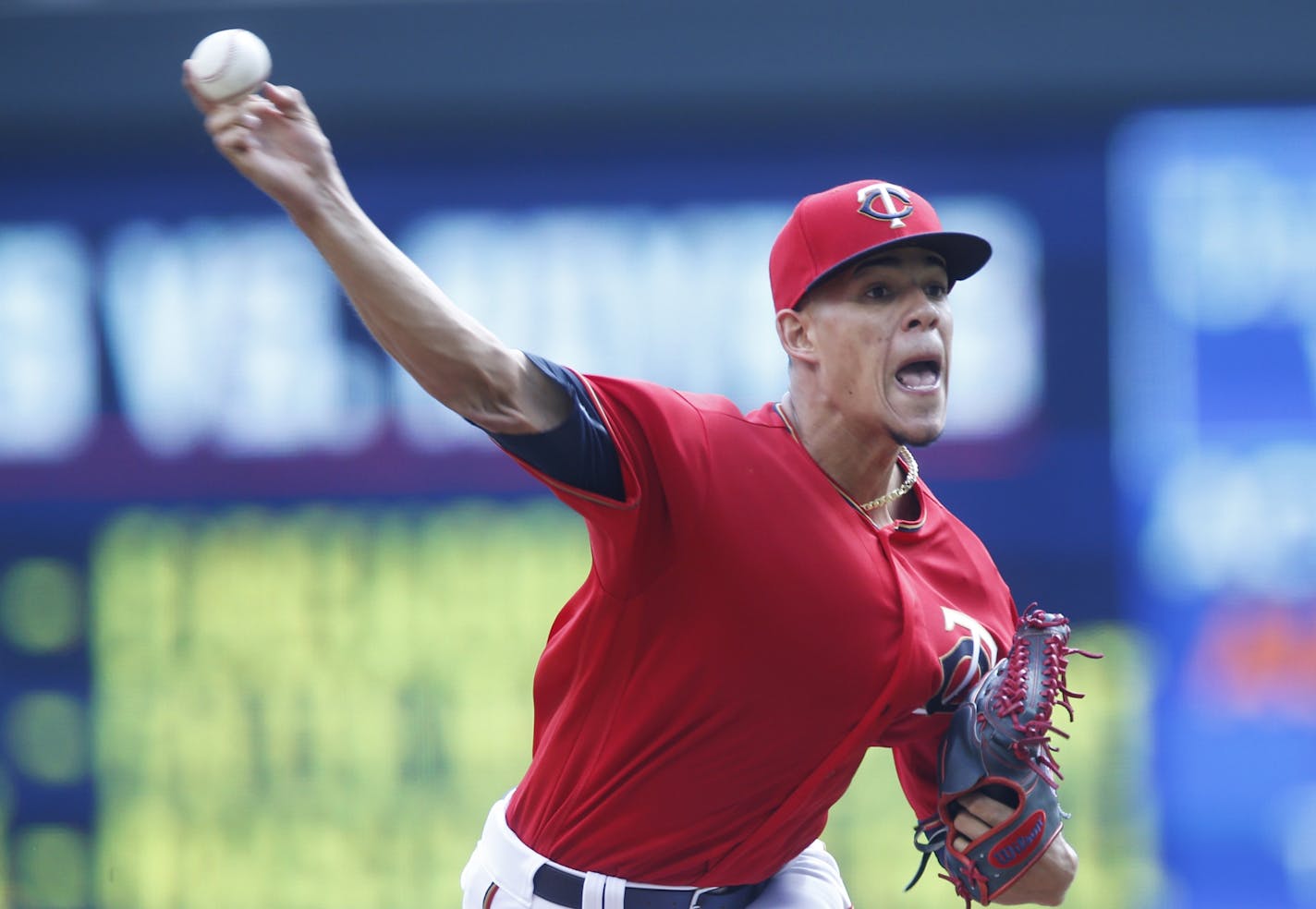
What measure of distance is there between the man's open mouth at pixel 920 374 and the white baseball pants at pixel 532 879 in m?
0.86

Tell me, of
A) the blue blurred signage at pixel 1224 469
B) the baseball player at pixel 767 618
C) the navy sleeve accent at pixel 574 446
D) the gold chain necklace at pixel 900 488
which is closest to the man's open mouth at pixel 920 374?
the baseball player at pixel 767 618

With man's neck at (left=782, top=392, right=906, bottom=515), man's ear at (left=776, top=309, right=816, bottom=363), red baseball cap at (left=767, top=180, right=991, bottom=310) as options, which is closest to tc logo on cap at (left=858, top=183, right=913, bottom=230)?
red baseball cap at (left=767, top=180, right=991, bottom=310)

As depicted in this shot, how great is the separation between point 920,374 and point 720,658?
0.56 m

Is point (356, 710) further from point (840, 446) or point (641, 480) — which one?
point (641, 480)

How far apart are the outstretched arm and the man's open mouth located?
0.78 meters

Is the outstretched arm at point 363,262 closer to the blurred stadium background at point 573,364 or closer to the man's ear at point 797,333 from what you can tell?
the man's ear at point 797,333

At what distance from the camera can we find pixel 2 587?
607cm

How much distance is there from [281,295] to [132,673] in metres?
1.35

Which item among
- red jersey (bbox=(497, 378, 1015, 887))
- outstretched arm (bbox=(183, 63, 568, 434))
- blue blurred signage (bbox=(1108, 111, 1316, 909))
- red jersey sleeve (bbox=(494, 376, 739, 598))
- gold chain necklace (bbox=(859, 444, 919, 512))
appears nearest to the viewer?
outstretched arm (bbox=(183, 63, 568, 434))

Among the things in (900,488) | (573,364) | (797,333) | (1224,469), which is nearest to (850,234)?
(797,333)

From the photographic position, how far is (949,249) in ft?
9.70

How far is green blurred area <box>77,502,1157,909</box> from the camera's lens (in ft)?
19.4

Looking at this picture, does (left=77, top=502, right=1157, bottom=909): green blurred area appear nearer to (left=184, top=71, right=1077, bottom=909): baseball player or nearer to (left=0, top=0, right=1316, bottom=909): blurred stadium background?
(left=0, top=0, right=1316, bottom=909): blurred stadium background

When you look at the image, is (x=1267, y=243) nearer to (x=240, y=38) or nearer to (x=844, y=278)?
(x=844, y=278)
